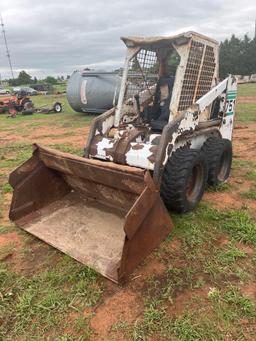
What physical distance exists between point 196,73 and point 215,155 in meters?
1.14

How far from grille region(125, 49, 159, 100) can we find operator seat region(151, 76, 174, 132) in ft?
0.62

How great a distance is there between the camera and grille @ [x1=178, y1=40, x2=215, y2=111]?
160 inches

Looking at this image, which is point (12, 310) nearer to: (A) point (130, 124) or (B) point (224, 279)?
(B) point (224, 279)

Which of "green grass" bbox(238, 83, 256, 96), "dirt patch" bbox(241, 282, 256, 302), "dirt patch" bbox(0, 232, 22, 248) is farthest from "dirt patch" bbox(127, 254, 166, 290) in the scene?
"green grass" bbox(238, 83, 256, 96)

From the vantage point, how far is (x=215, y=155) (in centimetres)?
451

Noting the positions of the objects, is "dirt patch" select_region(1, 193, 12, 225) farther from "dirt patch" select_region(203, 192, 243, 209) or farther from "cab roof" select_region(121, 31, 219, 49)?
"cab roof" select_region(121, 31, 219, 49)

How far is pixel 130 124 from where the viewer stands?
4648 mm

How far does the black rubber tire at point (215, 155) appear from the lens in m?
4.52

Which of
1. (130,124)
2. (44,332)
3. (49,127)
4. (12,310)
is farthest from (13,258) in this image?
(49,127)

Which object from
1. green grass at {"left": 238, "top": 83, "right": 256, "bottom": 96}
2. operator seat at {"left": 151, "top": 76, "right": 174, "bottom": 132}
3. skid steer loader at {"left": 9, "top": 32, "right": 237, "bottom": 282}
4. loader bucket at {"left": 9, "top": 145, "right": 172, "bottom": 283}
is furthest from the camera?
green grass at {"left": 238, "top": 83, "right": 256, "bottom": 96}

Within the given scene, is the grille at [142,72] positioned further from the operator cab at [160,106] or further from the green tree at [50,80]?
the green tree at [50,80]

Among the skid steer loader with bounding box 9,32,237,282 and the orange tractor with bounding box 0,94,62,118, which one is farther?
the orange tractor with bounding box 0,94,62,118

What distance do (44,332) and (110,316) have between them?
50cm

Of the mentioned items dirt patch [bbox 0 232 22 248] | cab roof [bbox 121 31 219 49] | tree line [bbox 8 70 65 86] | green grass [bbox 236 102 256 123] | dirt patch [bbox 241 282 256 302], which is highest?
cab roof [bbox 121 31 219 49]
